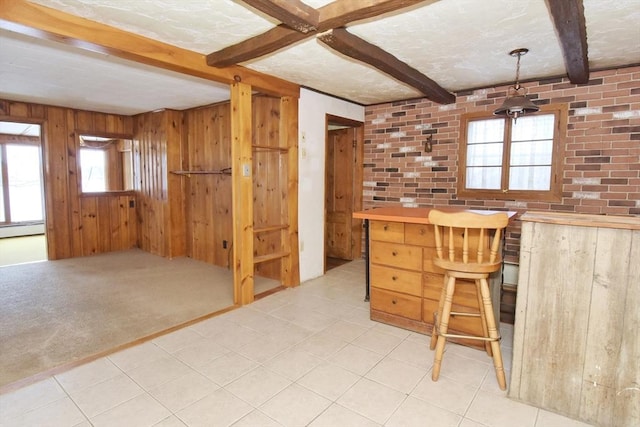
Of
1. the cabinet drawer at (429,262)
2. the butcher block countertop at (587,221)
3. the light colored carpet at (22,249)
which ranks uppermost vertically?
the butcher block countertop at (587,221)

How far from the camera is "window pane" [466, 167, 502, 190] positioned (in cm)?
387

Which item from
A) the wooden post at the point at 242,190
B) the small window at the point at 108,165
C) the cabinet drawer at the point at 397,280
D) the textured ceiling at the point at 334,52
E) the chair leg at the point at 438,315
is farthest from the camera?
the small window at the point at 108,165

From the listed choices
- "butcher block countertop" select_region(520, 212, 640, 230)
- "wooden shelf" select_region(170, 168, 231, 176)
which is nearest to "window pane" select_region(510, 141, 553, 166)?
"butcher block countertop" select_region(520, 212, 640, 230)

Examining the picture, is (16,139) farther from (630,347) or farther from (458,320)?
(630,347)

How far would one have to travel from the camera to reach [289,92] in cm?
370

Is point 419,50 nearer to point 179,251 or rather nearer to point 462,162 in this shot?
point 462,162

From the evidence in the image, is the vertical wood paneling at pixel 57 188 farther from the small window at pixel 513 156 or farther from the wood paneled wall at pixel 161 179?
the small window at pixel 513 156

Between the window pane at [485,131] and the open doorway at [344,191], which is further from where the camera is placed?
the open doorway at [344,191]

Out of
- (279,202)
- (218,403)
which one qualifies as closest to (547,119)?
(279,202)

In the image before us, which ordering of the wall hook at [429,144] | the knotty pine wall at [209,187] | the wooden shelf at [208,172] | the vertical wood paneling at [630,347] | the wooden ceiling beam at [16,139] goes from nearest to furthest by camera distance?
1. the vertical wood paneling at [630,347]
2. the wall hook at [429,144]
3. the wooden shelf at [208,172]
4. the knotty pine wall at [209,187]
5. the wooden ceiling beam at [16,139]

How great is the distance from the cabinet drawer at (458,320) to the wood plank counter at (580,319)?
566 mm

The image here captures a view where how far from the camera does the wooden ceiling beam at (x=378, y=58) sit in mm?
2355

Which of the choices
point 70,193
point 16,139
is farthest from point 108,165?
point 16,139

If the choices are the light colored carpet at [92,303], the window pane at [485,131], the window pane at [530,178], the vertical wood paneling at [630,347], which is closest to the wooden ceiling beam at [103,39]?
the light colored carpet at [92,303]
